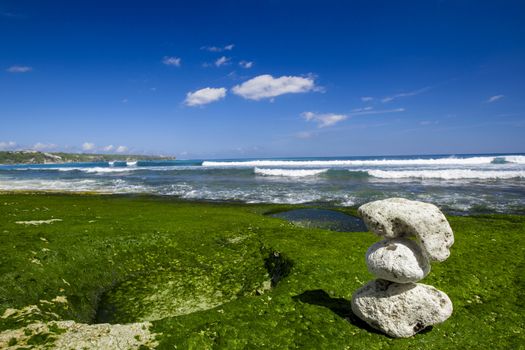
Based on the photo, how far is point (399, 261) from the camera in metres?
9.34

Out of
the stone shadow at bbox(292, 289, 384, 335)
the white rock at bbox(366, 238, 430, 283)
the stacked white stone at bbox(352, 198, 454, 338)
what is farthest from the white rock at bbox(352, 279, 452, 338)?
the white rock at bbox(366, 238, 430, 283)

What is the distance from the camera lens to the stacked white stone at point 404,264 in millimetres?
9234

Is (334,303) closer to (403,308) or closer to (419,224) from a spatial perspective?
(403,308)

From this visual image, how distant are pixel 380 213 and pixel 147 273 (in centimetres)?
1233

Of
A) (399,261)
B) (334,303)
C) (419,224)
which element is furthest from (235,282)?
(419,224)

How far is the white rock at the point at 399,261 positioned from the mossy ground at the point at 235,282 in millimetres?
1944

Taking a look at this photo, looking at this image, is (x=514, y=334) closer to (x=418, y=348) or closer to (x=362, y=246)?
(x=418, y=348)

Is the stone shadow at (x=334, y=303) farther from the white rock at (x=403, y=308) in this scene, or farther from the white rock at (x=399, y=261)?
the white rock at (x=399, y=261)

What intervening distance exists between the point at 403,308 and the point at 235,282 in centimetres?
809

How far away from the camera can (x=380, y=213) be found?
9.77m

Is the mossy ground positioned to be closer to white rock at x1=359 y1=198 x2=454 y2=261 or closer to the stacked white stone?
the stacked white stone

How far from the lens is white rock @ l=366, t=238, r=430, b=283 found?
9305mm

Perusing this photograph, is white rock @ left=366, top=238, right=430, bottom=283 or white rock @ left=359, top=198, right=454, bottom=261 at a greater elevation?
white rock @ left=359, top=198, right=454, bottom=261

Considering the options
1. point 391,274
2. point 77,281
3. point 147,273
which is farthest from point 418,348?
point 77,281
